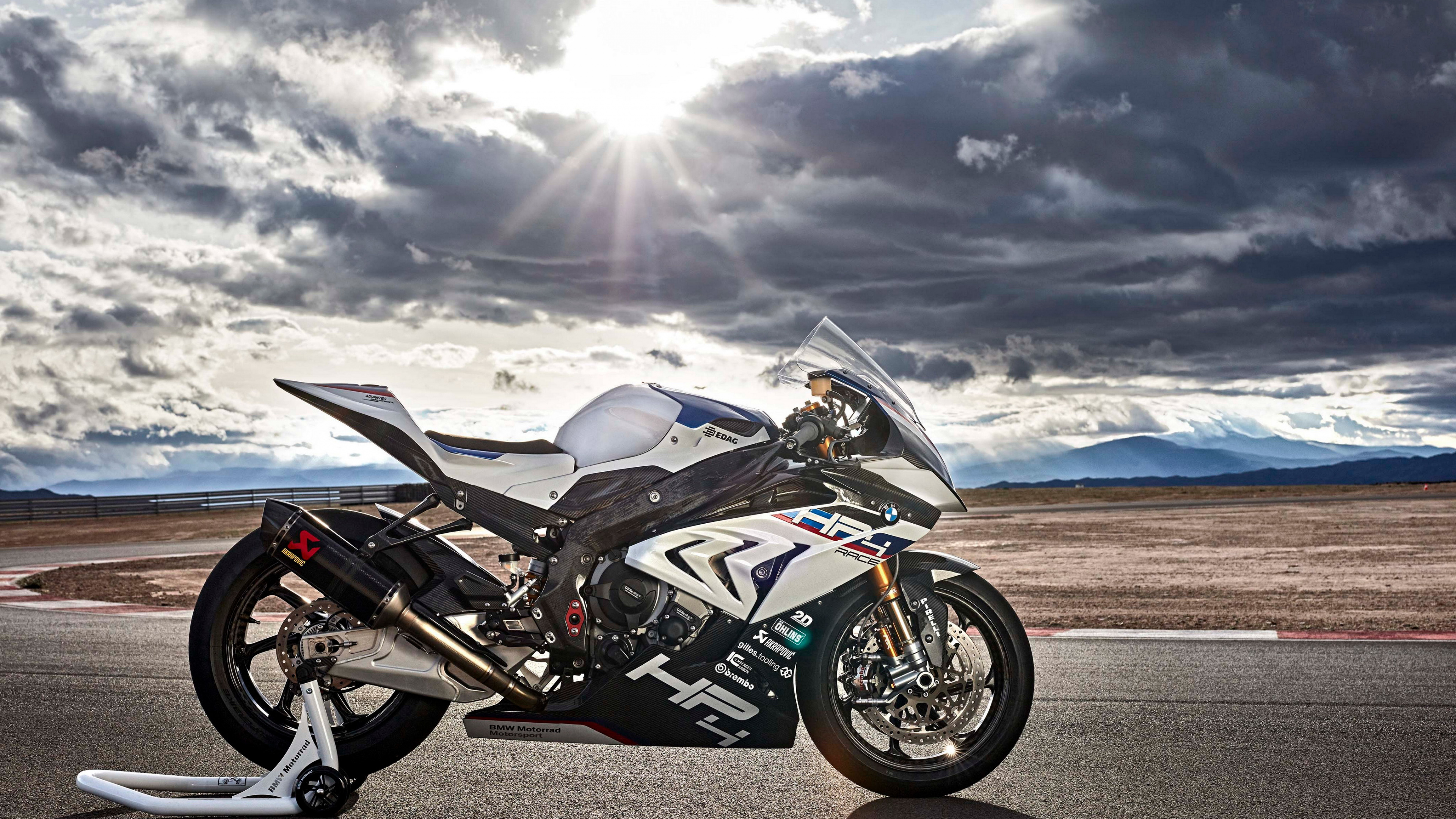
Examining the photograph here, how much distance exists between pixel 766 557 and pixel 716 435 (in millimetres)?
551

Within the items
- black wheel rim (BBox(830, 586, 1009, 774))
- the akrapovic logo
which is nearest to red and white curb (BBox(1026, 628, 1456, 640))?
black wheel rim (BBox(830, 586, 1009, 774))

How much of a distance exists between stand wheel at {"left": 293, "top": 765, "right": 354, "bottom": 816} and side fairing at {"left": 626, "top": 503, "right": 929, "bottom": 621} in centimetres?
142

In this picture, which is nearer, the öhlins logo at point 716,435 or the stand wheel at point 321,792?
the stand wheel at point 321,792

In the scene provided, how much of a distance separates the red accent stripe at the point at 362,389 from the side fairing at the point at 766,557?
1.33m

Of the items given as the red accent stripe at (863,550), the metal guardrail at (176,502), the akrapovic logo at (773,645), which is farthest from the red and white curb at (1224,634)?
the metal guardrail at (176,502)

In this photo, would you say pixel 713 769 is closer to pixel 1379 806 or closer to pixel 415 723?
pixel 415 723

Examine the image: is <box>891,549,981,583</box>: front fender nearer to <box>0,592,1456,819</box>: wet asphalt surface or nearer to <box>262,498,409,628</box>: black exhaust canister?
<box>0,592,1456,819</box>: wet asphalt surface

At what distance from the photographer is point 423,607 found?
4.43 metres

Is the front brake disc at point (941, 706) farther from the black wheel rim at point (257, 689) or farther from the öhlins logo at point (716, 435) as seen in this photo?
the black wheel rim at point (257, 689)

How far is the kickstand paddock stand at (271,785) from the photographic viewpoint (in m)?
4.07

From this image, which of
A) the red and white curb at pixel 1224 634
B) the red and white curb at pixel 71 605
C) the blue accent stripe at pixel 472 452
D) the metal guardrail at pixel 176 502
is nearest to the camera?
the blue accent stripe at pixel 472 452

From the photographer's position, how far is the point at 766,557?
431cm

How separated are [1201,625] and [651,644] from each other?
7170 mm

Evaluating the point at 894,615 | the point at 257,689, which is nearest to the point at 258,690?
the point at 257,689
